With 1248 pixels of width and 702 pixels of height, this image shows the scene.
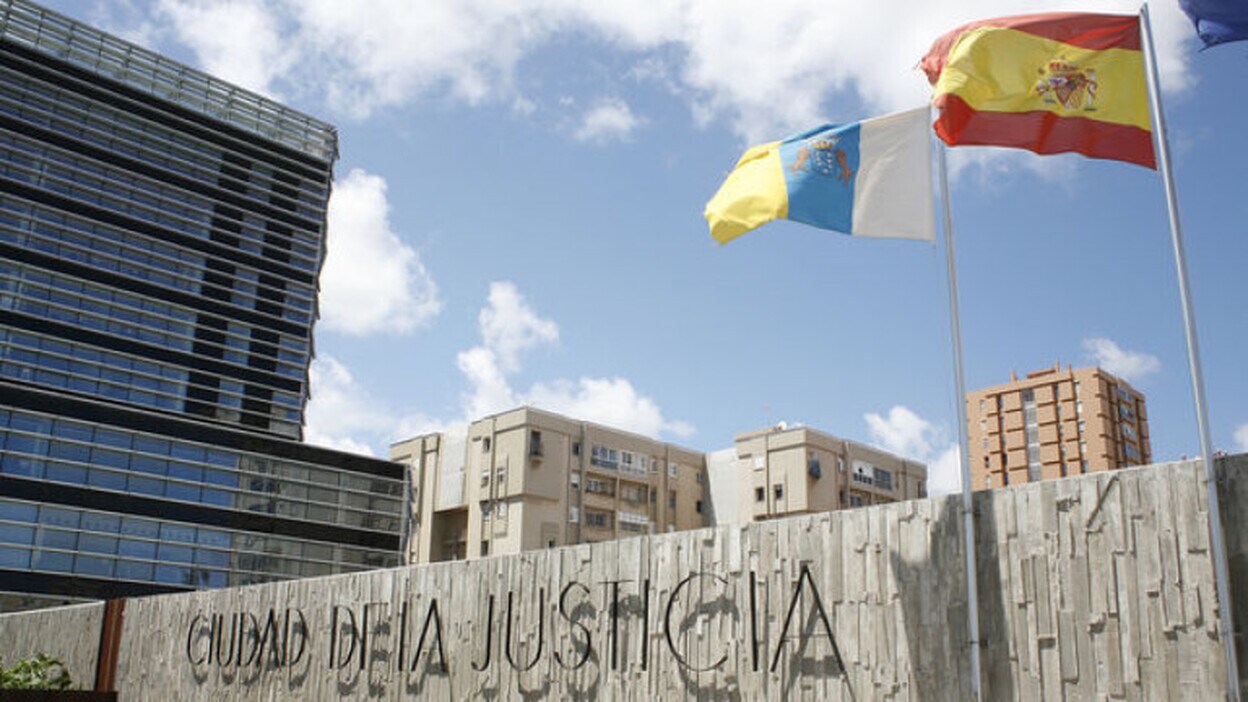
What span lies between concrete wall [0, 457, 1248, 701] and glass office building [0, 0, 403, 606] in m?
37.1

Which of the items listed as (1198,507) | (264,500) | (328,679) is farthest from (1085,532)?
(264,500)

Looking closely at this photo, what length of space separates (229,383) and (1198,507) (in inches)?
2427

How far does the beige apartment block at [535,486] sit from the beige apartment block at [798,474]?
426 centimetres

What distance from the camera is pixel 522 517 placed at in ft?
196

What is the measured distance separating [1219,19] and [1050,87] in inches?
46.2

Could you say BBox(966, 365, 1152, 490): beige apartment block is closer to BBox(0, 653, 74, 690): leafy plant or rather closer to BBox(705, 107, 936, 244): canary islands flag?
BBox(0, 653, 74, 690): leafy plant

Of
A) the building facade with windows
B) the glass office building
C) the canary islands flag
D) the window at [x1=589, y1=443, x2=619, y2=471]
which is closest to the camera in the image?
→ the canary islands flag

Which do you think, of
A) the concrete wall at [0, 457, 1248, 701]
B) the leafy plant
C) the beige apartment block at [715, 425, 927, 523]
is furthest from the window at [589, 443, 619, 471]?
the concrete wall at [0, 457, 1248, 701]

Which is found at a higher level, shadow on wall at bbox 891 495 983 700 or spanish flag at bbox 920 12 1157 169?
spanish flag at bbox 920 12 1157 169

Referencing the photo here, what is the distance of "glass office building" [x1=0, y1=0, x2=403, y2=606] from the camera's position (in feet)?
157

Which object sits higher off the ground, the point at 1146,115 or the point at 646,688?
the point at 1146,115

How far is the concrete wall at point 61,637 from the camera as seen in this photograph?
63.6 ft

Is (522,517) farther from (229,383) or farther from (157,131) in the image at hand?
(157,131)

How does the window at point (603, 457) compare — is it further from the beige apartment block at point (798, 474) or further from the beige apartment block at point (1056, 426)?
the beige apartment block at point (1056, 426)
